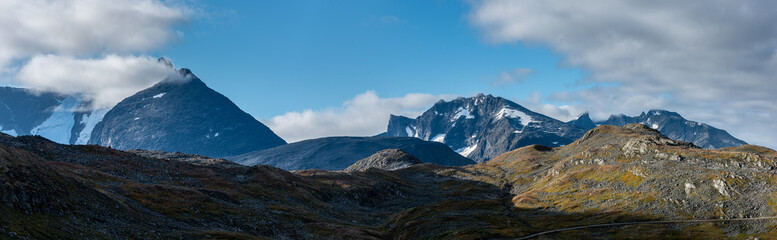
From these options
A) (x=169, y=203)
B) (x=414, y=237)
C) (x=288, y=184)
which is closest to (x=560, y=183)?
(x=414, y=237)

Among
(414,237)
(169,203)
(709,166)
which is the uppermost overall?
(709,166)

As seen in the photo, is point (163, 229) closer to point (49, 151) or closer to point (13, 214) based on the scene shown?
point (13, 214)

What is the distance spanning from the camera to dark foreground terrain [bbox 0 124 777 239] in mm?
69125

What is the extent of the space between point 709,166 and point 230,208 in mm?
132602

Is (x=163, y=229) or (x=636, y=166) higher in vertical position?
(x=636, y=166)

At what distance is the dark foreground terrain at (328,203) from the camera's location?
69.1 metres

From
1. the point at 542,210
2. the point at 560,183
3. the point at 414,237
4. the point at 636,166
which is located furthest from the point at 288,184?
→ the point at 636,166

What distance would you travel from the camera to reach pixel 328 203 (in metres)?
171

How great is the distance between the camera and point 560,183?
181 meters

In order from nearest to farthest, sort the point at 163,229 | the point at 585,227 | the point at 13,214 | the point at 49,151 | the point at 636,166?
the point at 13,214 → the point at 163,229 → the point at 585,227 → the point at 49,151 → the point at 636,166

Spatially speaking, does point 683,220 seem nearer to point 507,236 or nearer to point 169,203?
point 507,236

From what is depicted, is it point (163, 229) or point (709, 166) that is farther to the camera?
point (709, 166)

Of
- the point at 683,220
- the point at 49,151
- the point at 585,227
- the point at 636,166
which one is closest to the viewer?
the point at 683,220

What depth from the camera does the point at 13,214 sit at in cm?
5781
